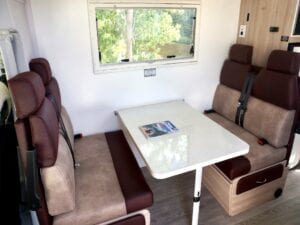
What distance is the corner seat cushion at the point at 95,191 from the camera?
49.4 inches

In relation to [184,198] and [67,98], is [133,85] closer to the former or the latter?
[67,98]

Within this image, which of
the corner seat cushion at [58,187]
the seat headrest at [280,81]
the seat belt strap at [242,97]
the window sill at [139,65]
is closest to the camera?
the corner seat cushion at [58,187]

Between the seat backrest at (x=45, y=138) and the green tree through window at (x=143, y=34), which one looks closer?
the seat backrest at (x=45, y=138)

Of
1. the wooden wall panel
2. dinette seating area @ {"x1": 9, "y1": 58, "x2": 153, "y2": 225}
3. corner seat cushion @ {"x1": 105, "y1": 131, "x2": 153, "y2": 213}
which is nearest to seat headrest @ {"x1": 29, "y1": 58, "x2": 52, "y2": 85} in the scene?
dinette seating area @ {"x1": 9, "y1": 58, "x2": 153, "y2": 225}

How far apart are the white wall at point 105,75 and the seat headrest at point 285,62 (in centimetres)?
66

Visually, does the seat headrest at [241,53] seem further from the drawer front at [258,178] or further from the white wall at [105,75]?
the drawer front at [258,178]

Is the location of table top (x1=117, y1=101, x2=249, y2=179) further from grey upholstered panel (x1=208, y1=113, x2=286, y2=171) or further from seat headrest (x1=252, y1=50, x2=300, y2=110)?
seat headrest (x1=252, y1=50, x2=300, y2=110)

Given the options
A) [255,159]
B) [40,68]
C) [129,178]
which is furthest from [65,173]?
[255,159]

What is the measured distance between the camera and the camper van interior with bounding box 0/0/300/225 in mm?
1193

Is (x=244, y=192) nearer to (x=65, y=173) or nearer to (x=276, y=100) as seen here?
(x=276, y=100)

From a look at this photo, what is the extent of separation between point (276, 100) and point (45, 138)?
1.76 metres

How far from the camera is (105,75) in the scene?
2.03 metres

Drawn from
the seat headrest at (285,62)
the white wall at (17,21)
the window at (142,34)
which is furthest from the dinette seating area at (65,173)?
the seat headrest at (285,62)

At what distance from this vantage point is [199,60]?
7.74 ft
